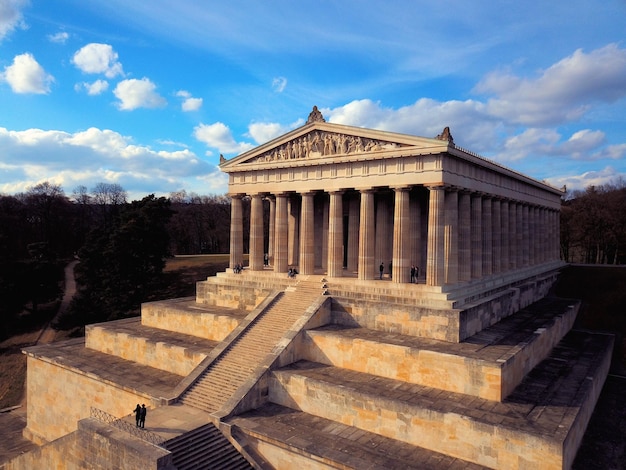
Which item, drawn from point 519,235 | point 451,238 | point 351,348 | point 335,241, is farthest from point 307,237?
point 519,235

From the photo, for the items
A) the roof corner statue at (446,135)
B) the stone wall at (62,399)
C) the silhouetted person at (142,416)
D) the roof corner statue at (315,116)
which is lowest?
the stone wall at (62,399)

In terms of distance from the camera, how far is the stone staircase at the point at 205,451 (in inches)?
615

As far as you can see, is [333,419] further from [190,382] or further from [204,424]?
[190,382]

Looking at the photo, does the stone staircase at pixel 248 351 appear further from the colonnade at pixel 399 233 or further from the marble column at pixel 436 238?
the marble column at pixel 436 238

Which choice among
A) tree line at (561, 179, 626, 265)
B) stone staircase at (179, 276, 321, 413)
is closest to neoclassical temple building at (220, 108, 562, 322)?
stone staircase at (179, 276, 321, 413)

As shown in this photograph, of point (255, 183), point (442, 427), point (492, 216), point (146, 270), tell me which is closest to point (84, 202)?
point (146, 270)

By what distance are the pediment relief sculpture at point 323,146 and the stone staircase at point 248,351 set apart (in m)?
8.59

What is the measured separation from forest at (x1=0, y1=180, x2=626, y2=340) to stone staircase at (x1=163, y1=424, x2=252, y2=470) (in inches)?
1248

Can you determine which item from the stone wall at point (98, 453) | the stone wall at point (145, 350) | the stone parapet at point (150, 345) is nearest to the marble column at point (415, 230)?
the stone parapet at point (150, 345)

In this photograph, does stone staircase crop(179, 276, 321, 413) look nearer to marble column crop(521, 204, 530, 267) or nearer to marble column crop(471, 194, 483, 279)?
marble column crop(471, 194, 483, 279)

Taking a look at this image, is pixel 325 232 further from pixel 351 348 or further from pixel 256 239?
pixel 351 348

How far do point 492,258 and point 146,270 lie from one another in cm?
3481

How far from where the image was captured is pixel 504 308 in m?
27.0

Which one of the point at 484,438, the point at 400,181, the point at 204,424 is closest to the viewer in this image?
the point at 484,438
